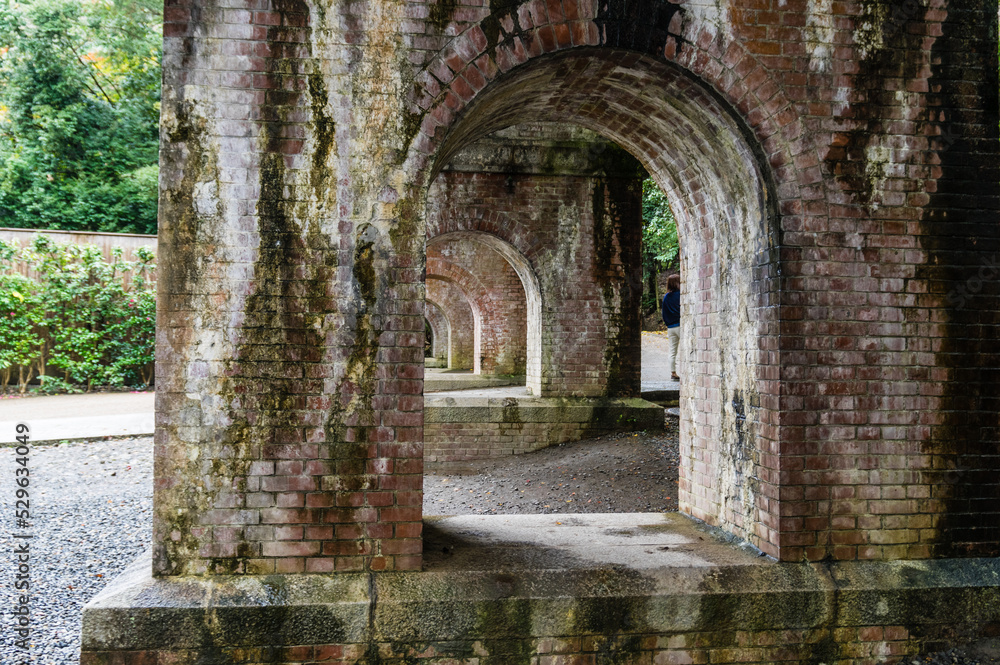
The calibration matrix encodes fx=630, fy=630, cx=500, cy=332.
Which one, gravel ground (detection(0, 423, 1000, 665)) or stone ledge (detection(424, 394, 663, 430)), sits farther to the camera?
stone ledge (detection(424, 394, 663, 430))

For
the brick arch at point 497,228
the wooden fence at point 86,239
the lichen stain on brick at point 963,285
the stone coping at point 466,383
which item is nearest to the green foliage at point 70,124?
the wooden fence at point 86,239

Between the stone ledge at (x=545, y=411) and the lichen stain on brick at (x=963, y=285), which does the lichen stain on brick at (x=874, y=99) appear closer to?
the lichen stain on brick at (x=963, y=285)

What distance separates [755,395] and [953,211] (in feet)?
5.07

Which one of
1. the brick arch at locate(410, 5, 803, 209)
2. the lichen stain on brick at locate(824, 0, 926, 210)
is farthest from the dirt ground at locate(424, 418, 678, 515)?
the brick arch at locate(410, 5, 803, 209)

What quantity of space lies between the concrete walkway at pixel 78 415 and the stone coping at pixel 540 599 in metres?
8.57

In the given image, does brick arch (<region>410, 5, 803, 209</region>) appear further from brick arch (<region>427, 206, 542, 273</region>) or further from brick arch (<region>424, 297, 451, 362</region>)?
brick arch (<region>424, 297, 451, 362</region>)

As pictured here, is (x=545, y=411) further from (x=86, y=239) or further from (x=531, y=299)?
(x=86, y=239)

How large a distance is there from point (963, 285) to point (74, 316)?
688 inches

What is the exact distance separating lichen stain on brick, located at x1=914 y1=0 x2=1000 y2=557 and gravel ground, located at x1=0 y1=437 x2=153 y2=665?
17.4 feet

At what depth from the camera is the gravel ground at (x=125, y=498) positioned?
441 cm

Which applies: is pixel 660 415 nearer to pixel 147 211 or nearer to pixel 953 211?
pixel 953 211

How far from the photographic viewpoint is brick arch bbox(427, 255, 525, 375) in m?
14.4

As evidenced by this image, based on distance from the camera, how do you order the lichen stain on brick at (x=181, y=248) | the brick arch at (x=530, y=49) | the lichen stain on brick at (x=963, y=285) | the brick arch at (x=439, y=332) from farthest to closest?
1. the brick arch at (x=439, y=332)
2. the lichen stain on brick at (x=963, y=285)
3. the brick arch at (x=530, y=49)
4. the lichen stain on brick at (x=181, y=248)

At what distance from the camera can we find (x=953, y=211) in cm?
363
